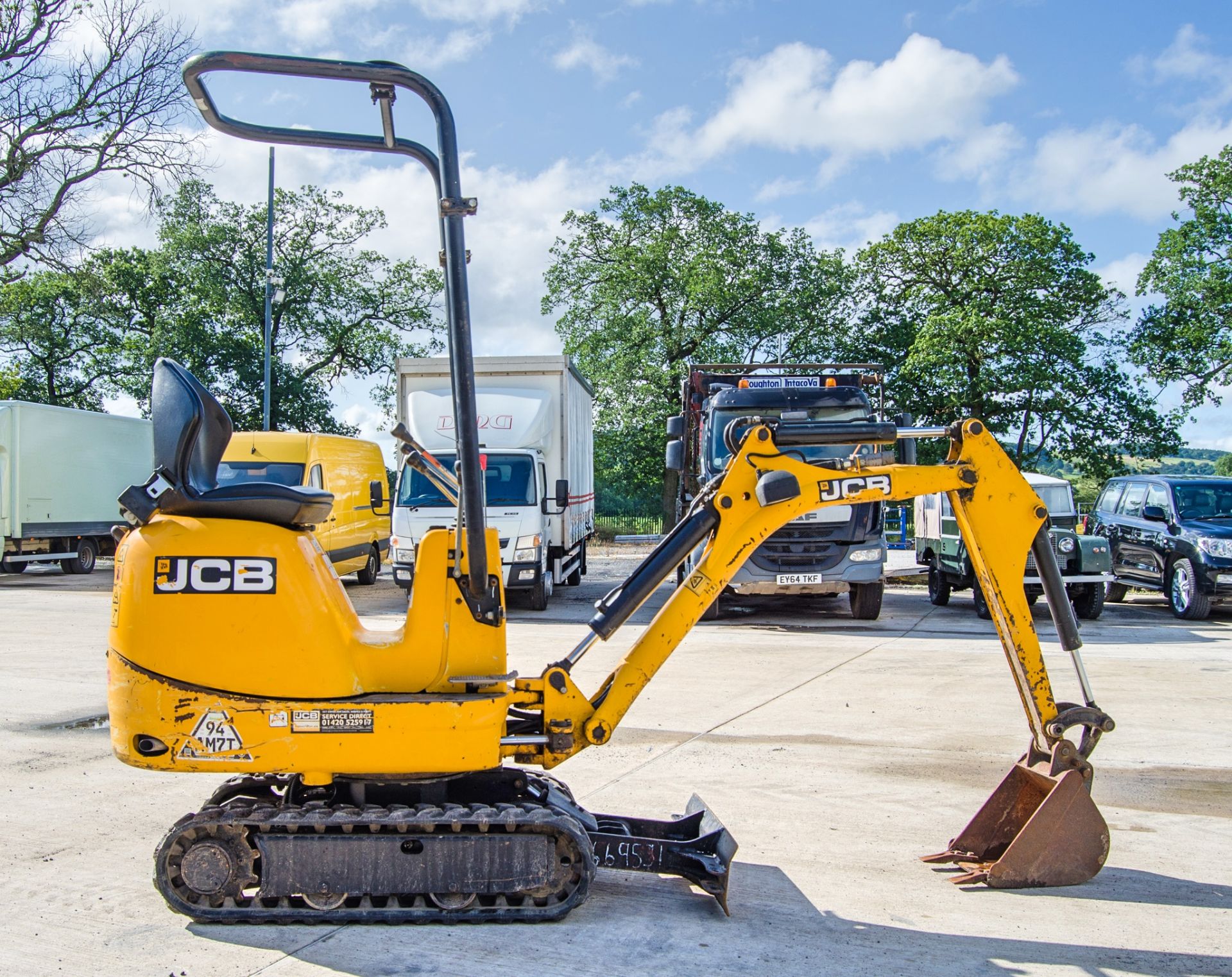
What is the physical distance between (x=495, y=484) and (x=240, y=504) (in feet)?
35.0

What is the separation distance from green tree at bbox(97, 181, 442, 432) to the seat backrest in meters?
30.0

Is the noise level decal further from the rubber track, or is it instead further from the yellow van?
the yellow van

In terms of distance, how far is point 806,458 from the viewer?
12547 millimetres

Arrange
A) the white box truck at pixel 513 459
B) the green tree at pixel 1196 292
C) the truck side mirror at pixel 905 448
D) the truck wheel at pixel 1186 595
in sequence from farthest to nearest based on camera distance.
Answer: the green tree at pixel 1196 292
the white box truck at pixel 513 459
the truck wheel at pixel 1186 595
the truck side mirror at pixel 905 448

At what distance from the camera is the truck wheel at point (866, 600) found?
1383cm

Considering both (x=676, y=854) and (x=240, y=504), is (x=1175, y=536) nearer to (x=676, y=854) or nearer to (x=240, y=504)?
(x=676, y=854)

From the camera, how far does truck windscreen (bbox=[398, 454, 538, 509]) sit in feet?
47.1

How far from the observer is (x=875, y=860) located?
4.80m

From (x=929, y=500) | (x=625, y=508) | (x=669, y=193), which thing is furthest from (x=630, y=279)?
(x=929, y=500)

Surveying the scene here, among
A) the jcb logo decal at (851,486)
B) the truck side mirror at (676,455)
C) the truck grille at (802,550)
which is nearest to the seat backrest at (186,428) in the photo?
the jcb logo decal at (851,486)

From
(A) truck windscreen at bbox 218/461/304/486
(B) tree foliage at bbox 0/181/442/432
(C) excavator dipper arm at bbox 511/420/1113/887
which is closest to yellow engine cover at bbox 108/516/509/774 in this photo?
(C) excavator dipper arm at bbox 511/420/1113/887

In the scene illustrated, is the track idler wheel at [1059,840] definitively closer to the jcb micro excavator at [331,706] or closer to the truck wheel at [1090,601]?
the jcb micro excavator at [331,706]

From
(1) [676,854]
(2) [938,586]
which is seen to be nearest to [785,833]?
(1) [676,854]

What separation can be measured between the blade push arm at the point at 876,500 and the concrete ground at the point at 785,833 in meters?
0.91
